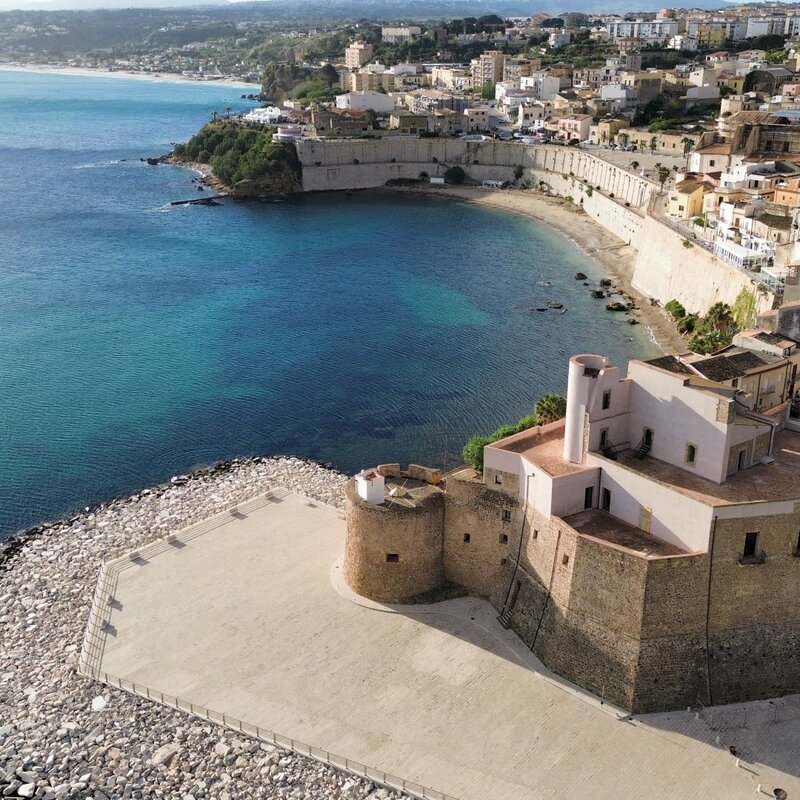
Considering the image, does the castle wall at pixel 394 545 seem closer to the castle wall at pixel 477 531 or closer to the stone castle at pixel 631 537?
the stone castle at pixel 631 537

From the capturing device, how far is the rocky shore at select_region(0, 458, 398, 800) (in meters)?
20.2

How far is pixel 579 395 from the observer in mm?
24078

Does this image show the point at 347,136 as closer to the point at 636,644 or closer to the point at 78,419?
the point at 78,419

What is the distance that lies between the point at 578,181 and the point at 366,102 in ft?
140

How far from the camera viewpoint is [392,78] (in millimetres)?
144250

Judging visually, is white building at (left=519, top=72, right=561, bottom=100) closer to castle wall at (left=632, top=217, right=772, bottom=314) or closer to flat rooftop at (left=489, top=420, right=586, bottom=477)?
castle wall at (left=632, top=217, right=772, bottom=314)

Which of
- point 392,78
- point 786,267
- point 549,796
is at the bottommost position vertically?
point 549,796

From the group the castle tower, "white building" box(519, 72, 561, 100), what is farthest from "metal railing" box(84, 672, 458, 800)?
"white building" box(519, 72, 561, 100)

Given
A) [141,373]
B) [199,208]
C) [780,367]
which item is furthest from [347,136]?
[780,367]

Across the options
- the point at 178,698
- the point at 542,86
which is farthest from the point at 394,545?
the point at 542,86

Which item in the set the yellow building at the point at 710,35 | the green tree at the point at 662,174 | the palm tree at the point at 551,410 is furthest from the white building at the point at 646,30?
the palm tree at the point at 551,410

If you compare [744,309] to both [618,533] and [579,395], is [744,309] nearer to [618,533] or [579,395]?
[579,395]

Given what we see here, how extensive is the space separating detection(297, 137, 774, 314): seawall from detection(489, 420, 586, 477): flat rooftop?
20.1 metres

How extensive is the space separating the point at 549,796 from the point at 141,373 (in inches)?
1377
